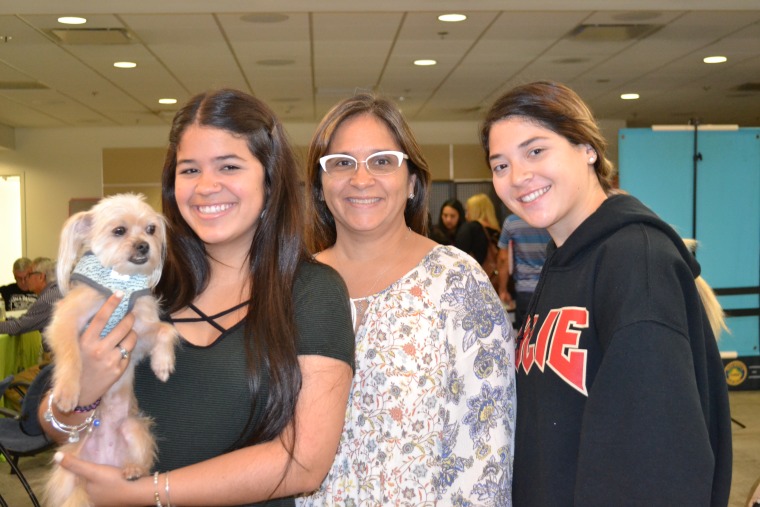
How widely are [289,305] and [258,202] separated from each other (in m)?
0.25

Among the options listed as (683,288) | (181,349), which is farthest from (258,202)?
(683,288)

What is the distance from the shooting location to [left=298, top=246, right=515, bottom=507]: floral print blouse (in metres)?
1.91

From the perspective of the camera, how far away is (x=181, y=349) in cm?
174

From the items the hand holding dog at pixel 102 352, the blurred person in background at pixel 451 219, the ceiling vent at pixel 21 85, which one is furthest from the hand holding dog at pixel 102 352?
the ceiling vent at pixel 21 85

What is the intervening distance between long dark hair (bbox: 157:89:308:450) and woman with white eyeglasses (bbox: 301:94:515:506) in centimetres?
36

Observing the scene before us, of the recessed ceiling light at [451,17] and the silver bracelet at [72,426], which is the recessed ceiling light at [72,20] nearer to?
the recessed ceiling light at [451,17]

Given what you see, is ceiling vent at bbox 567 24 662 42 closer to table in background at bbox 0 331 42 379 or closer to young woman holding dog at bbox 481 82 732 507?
table in background at bbox 0 331 42 379

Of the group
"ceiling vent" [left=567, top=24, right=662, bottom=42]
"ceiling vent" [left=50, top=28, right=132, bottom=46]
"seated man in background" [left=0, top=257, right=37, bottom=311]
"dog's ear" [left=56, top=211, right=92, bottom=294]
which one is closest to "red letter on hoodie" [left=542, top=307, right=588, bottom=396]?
"dog's ear" [left=56, top=211, right=92, bottom=294]

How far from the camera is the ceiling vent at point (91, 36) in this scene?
7492mm

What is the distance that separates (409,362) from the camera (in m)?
1.95

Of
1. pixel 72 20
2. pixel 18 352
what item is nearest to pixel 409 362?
pixel 18 352

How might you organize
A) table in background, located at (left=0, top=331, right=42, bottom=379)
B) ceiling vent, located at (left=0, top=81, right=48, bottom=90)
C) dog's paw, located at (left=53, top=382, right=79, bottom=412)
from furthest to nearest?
ceiling vent, located at (left=0, top=81, right=48, bottom=90)
table in background, located at (left=0, top=331, right=42, bottom=379)
dog's paw, located at (left=53, top=382, right=79, bottom=412)

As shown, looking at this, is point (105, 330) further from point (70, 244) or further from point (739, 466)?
point (739, 466)

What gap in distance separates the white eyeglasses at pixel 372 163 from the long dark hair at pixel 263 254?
34 cm
